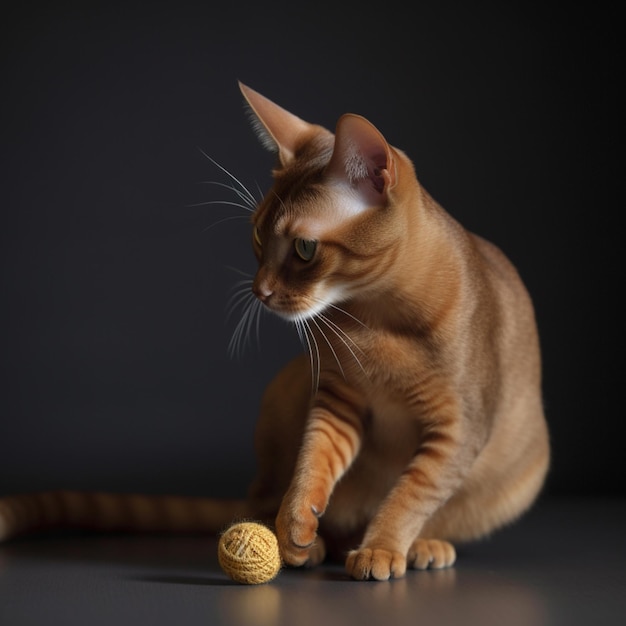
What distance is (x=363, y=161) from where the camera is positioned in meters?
2.38

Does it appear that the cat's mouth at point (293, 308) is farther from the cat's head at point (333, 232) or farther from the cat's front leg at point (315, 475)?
the cat's front leg at point (315, 475)

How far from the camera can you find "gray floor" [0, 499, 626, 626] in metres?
2.12

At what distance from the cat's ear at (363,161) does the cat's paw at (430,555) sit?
717 millimetres

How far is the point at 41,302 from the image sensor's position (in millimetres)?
3832

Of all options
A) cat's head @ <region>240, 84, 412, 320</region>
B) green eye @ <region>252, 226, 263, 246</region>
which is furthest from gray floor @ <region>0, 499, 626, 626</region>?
green eye @ <region>252, 226, 263, 246</region>

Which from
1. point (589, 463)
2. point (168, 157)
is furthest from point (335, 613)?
point (168, 157)

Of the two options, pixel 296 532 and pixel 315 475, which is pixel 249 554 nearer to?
pixel 296 532

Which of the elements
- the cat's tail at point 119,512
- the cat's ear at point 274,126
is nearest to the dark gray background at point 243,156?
the cat's tail at point 119,512

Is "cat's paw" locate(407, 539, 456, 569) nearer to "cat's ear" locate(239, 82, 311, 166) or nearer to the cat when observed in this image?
the cat

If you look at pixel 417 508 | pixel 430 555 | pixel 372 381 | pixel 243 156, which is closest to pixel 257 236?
pixel 372 381

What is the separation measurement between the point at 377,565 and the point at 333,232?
2.08 ft

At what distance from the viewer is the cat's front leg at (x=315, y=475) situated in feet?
7.93

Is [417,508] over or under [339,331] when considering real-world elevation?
under

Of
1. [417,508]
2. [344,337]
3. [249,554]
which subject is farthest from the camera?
[344,337]
